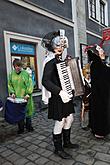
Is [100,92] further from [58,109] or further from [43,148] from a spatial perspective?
[43,148]

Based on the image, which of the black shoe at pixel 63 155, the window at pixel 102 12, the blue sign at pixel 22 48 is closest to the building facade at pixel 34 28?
the blue sign at pixel 22 48

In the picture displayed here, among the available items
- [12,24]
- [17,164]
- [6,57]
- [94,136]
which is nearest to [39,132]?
[94,136]

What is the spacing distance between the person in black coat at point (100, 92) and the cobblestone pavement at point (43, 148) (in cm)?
27

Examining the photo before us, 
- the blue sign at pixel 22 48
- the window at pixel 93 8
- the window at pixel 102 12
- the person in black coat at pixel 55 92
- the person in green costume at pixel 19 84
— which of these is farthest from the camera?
the window at pixel 102 12

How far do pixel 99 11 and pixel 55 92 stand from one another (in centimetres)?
1202

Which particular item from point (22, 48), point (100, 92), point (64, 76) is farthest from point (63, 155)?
point (22, 48)

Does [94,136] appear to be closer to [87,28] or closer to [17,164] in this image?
[17,164]

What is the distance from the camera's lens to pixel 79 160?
3.22 m

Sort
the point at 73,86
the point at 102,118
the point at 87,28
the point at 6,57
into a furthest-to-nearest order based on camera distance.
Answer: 1. the point at 87,28
2. the point at 6,57
3. the point at 102,118
4. the point at 73,86

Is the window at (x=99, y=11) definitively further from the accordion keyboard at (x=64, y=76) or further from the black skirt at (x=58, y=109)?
the black skirt at (x=58, y=109)

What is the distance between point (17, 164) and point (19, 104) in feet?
5.07

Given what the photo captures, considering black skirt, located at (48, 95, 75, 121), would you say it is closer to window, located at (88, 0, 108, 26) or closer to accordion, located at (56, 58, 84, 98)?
accordion, located at (56, 58, 84, 98)

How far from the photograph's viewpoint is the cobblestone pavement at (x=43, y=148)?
3.25 m

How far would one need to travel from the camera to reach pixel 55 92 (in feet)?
10.2
